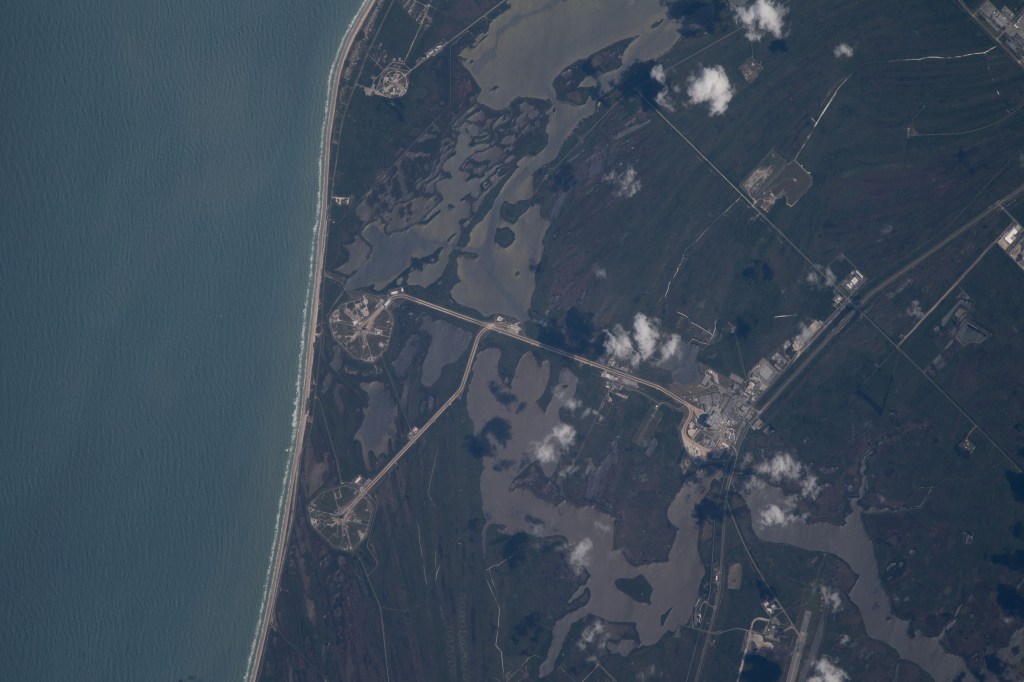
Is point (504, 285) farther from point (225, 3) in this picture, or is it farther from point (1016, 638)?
point (1016, 638)

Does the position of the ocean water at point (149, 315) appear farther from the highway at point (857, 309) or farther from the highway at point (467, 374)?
the highway at point (857, 309)

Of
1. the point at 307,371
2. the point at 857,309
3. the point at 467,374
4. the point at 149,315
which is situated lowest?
the point at 307,371

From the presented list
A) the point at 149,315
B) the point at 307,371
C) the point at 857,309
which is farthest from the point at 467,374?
the point at 857,309

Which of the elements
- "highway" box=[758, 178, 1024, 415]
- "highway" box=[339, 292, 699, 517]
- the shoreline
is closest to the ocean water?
the shoreline

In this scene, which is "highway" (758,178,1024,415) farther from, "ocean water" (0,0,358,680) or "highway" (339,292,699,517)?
"ocean water" (0,0,358,680)

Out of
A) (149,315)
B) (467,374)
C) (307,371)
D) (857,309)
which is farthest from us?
(857,309)

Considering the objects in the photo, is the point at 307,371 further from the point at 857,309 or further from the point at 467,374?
the point at 857,309

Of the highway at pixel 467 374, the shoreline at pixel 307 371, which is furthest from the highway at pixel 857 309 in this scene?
the shoreline at pixel 307 371
